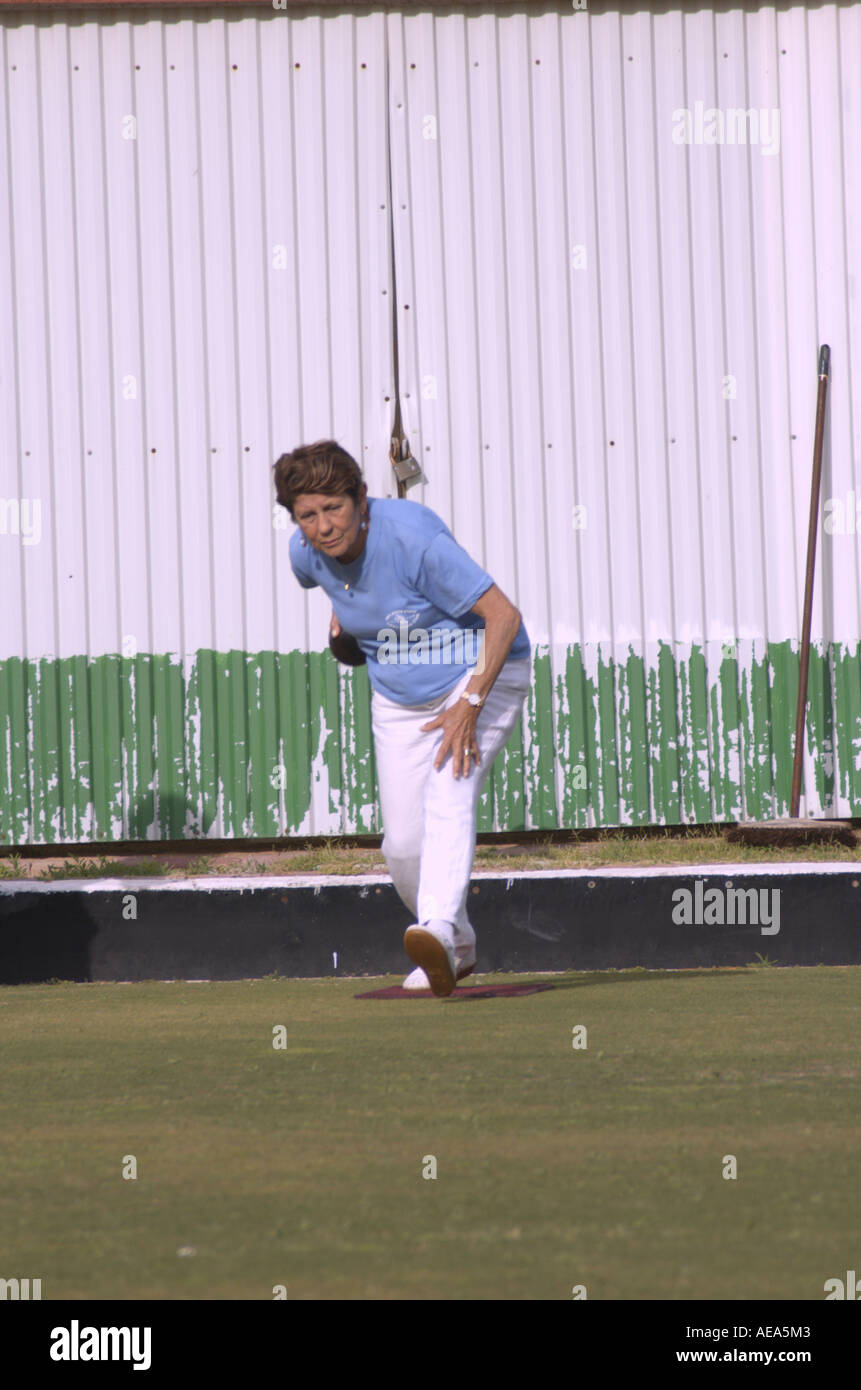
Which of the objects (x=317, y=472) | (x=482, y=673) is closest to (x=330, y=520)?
(x=317, y=472)

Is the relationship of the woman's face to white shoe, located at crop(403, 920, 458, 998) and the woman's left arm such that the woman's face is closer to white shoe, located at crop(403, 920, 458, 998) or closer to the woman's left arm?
Answer: the woman's left arm

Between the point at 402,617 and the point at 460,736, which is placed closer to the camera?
the point at 460,736

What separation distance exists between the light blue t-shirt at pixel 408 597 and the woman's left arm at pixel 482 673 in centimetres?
5

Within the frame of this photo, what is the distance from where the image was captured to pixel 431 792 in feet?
16.1

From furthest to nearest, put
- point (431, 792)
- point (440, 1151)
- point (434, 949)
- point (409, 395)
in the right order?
point (409, 395) < point (431, 792) < point (434, 949) < point (440, 1151)

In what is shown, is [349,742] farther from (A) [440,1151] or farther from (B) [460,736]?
(A) [440,1151]

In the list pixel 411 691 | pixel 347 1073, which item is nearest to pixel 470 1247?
pixel 347 1073

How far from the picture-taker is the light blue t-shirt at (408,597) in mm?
4859

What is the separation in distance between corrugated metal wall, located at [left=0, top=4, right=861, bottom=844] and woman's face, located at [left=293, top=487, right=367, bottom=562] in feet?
10.1

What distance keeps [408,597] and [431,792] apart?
0.56 m

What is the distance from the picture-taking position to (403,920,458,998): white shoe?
460cm

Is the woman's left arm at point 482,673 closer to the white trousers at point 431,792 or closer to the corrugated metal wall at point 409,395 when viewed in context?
the white trousers at point 431,792

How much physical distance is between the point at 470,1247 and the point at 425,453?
19.8ft

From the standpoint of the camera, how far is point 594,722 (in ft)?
26.0
